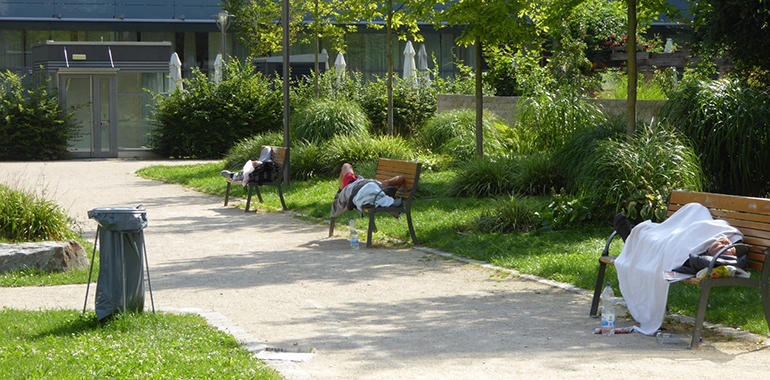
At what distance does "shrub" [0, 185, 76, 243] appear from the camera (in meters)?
9.89

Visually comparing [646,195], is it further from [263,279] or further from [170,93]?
[170,93]

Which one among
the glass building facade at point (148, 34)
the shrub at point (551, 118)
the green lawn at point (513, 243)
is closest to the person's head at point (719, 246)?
the green lawn at point (513, 243)

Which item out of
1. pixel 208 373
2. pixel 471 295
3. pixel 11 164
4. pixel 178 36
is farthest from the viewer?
pixel 178 36

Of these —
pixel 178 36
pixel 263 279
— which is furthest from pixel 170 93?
pixel 263 279

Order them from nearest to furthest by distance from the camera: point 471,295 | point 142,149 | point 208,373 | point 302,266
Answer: point 208,373
point 471,295
point 302,266
point 142,149

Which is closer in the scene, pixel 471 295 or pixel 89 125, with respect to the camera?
pixel 471 295

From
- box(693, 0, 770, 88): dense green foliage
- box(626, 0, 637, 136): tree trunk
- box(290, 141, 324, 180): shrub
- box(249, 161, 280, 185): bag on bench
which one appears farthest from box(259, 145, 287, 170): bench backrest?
box(693, 0, 770, 88): dense green foliage

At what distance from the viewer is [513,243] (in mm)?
10273

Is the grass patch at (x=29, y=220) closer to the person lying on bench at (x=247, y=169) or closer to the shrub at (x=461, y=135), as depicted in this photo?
the person lying on bench at (x=247, y=169)

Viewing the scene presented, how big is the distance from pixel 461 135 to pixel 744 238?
39.8 feet

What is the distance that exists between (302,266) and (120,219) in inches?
130

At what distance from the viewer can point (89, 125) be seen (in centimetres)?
2845

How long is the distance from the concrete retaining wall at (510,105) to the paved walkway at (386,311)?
6717 millimetres

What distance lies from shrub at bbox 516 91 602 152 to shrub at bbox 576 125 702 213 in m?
3.64
